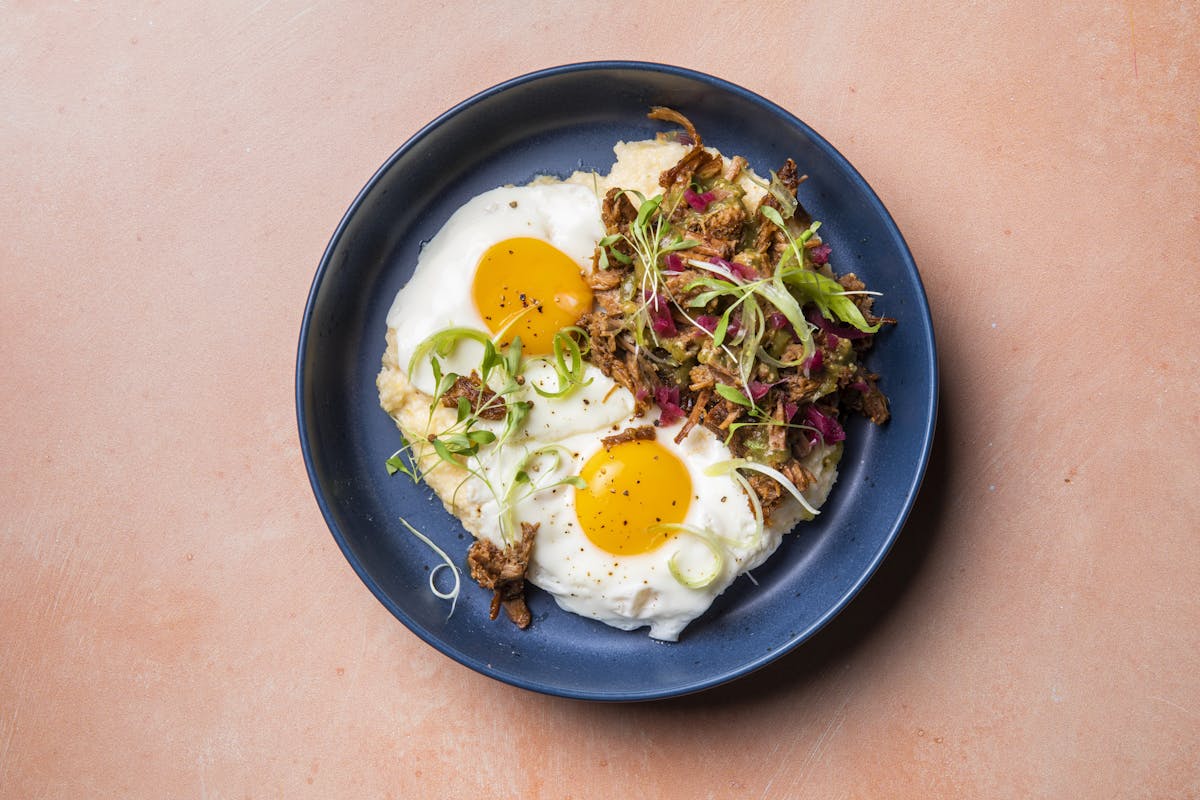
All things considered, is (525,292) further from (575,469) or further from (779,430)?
(779,430)

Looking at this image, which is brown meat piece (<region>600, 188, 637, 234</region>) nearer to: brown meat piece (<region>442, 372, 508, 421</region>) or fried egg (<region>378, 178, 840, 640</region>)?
fried egg (<region>378, 178, 840, 640</region>)

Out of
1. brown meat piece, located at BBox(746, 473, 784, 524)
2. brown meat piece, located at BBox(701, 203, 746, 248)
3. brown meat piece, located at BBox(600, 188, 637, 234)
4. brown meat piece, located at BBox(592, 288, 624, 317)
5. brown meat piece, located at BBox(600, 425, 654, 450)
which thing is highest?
brown meat piece, located at BBox(600, 188, 637, 234)

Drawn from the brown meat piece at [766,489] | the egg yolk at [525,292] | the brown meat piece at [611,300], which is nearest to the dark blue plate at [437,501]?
the brown meat piece at [766,489]

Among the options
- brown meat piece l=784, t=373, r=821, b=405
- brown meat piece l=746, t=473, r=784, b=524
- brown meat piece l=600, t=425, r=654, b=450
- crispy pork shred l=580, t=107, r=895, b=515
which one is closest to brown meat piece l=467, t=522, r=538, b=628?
brown meat piece l=600, t=425, r=654, b=450

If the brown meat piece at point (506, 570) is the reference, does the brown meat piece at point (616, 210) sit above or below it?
above

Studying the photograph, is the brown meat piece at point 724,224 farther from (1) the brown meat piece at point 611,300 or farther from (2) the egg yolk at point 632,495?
(2) the egg yolk at point 632,495

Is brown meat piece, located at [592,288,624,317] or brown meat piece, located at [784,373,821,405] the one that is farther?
brown meat piece, located at [592,288,624,317]

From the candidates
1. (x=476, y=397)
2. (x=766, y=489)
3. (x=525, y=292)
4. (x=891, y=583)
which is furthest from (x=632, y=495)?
(x=891, y=583)
